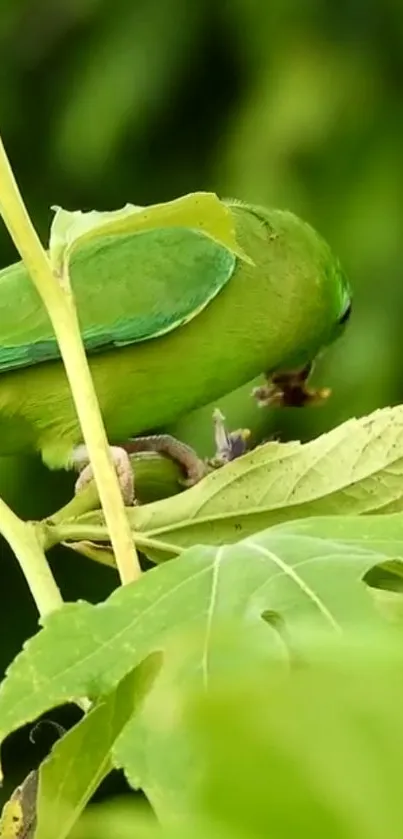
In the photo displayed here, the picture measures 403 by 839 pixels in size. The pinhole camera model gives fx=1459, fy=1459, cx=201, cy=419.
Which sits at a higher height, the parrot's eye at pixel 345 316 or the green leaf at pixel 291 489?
the parrot's eye at pixel 345 316

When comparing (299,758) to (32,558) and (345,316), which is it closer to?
(32,558)

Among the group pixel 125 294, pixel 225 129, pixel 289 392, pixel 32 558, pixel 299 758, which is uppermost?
pixel 225 129

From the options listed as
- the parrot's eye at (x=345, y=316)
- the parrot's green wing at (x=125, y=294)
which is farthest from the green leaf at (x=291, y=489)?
the parrot's eye at (x=345, y=316)

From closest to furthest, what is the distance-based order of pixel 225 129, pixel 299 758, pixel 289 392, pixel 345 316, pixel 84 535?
pixel 299 758 < pixel 84 535 < pixel 289 392 < pixel 345 316 < pixel 225 129

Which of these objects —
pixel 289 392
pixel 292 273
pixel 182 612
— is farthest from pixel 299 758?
pixel 292 273

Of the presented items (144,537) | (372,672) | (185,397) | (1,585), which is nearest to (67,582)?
(1,585)

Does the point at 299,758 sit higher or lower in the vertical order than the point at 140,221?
lower

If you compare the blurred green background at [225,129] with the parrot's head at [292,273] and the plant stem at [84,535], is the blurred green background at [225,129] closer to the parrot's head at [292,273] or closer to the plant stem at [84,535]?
the parrot's head at [292,273]

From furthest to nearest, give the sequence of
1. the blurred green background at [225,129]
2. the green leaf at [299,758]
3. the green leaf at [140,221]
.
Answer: the blurred green background at [225,129], the green leaf at [140,221], the green leaf at [299,758]
